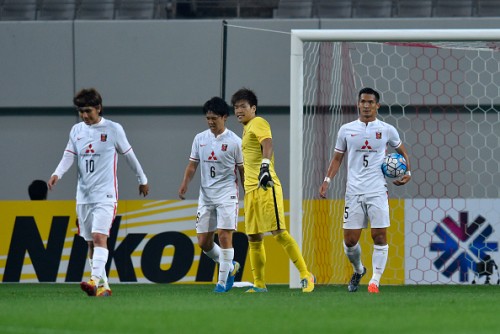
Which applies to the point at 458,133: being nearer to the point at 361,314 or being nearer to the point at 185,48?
the point at 185,48

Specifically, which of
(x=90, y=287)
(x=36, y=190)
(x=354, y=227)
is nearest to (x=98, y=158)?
(x=90, y=287)

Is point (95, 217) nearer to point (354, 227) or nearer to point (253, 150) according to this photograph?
point (253, 150)

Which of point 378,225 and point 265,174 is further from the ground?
point 265,174

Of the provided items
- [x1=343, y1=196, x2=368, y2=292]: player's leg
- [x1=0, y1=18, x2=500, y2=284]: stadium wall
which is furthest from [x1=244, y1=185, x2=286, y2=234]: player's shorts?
[x1=0, y1=18, x2=500, y2=284]: stadium wall

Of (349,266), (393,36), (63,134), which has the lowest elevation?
(349,266)

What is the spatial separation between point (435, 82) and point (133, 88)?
477 cm

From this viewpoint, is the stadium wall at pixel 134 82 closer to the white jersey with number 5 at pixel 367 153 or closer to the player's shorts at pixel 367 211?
the white jersey with number 5 at pixel 367 153

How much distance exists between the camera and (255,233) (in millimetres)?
10125

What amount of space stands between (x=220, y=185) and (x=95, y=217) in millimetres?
1403

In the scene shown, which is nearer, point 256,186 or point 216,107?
point 256,186

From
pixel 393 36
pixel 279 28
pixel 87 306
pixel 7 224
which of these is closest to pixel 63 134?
pixel 279 28

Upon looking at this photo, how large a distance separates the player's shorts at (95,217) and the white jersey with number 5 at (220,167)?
1.17 metres

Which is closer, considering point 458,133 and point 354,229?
point 354,229

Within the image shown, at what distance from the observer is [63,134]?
18.1 meters
